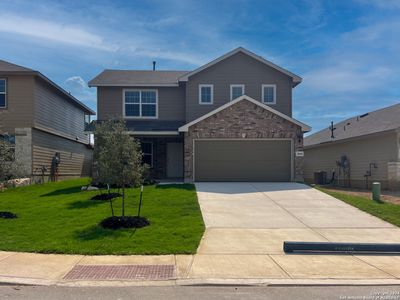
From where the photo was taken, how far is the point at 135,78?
82.0ft

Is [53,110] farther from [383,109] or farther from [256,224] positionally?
[383,109]

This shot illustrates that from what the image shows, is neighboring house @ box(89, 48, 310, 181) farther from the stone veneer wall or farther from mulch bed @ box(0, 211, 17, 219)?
mulch bed @ box(0, 211, 17, 219)

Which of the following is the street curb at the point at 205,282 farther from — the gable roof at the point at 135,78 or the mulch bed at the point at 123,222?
the gable roof at the point at 135,78

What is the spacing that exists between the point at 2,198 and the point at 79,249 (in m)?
9.27

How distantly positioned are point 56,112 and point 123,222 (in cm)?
1728

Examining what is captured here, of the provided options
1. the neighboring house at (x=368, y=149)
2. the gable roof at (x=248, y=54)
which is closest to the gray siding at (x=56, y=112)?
the gable roof at (x=248, y=54)

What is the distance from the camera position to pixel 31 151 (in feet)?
71.9

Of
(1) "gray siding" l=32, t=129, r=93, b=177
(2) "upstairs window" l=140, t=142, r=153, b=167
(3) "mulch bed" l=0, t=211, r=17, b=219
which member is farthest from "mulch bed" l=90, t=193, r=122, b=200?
(2) "upstairs window" l=140, t=142, r=153, b=167

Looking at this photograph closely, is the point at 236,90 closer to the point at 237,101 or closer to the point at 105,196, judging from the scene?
the point at 237,101

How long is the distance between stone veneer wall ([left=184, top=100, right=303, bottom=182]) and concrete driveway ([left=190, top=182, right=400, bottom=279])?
3.15 meters

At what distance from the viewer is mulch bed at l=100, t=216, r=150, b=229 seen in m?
11.0

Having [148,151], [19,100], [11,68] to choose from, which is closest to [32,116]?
[19,100]

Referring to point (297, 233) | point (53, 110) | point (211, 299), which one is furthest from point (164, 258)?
point (53, 110)

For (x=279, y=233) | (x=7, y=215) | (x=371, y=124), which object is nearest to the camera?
(x=279, y=233)
